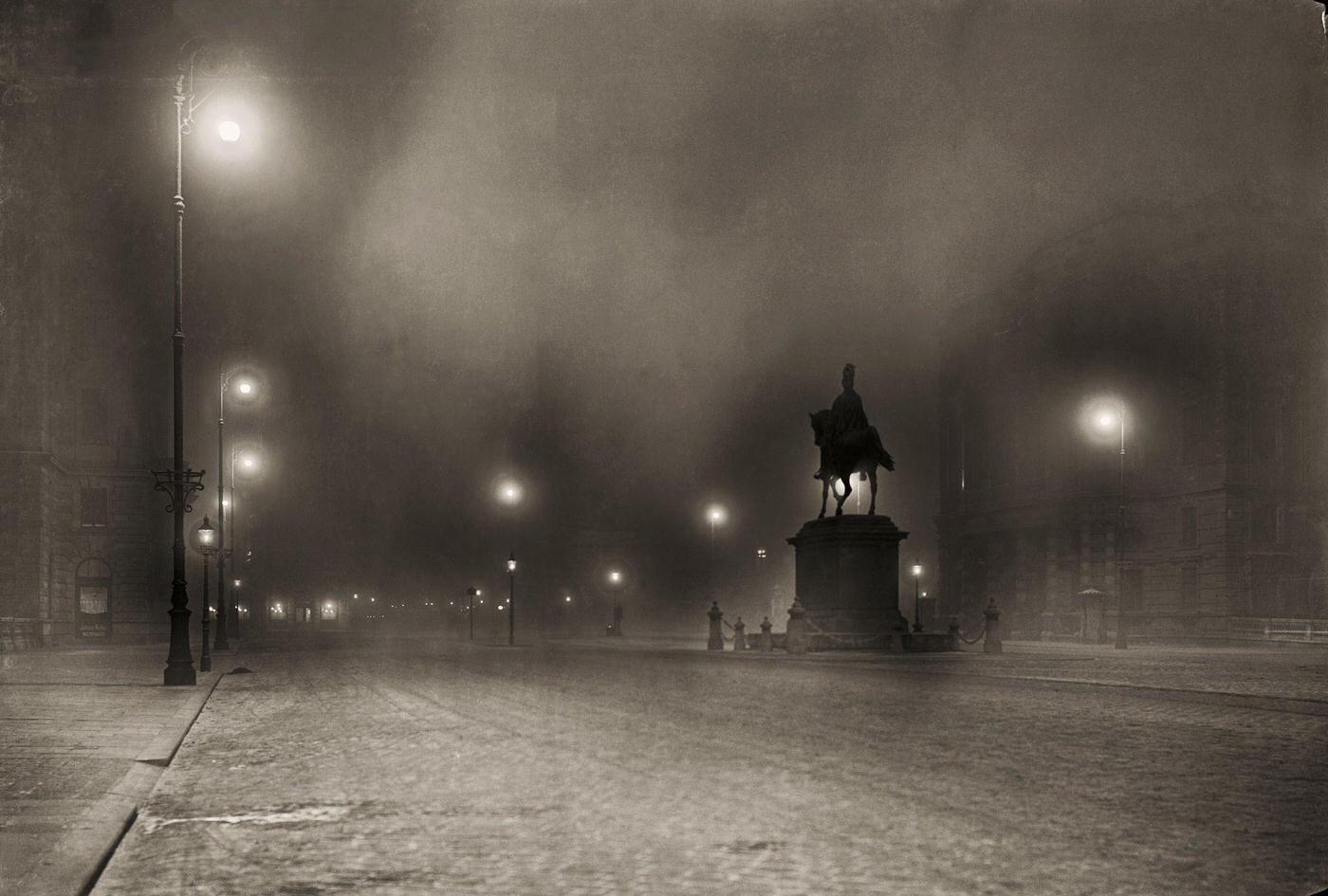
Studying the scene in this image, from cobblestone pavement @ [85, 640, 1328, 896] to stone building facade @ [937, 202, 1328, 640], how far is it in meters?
37.3

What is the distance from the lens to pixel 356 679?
22562mm

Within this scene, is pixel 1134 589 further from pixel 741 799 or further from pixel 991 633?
pixel 741 799

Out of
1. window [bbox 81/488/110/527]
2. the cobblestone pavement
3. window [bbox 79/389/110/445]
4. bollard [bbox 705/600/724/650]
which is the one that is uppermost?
window [bbox 79/389/110/445]

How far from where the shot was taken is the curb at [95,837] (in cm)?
582

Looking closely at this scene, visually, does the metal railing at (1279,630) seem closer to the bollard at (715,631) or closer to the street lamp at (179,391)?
the bollard at (715,631)

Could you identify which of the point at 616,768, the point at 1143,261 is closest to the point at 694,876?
the point at 616,768

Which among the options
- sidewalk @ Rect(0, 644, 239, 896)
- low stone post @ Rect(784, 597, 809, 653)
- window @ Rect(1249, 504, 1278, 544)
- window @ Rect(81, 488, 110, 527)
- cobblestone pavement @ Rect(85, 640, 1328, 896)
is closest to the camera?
cobblestone pavement @ Rect(85, 640, 1328, 896)

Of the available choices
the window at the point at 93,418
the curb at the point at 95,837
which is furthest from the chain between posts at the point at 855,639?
the window at the point at 93,418

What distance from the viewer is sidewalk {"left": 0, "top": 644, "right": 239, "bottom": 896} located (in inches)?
249

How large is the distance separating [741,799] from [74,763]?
227 inches

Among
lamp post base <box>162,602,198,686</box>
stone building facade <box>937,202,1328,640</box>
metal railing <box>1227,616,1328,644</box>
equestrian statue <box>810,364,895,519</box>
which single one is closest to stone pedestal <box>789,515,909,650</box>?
equestrian statue <box>810,364,895,519</box>

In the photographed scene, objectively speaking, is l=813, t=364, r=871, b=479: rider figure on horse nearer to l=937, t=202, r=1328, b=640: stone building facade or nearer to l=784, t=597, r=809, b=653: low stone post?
l=784, t=597, r=809, b=653: low stone post

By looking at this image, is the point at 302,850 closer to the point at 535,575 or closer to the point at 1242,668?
the point at 1242,668

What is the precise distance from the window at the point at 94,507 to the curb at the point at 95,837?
4653 centimetres
